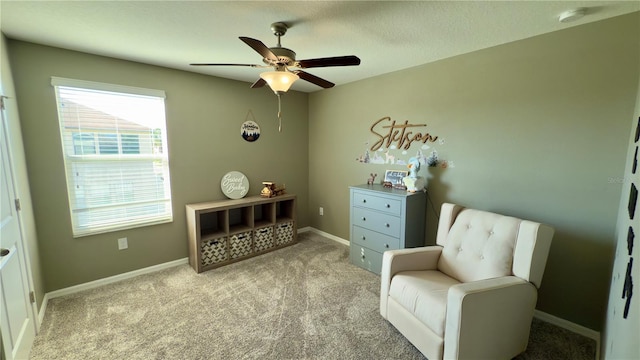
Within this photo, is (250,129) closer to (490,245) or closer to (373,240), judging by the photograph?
(373,240)

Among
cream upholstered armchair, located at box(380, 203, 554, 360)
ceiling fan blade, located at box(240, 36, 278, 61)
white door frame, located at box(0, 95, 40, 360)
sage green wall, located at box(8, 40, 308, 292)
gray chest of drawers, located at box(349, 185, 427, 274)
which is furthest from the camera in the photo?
gray chest of drawers, located at box(349, 185, 427, 274)

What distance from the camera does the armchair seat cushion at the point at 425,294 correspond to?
1.65 m

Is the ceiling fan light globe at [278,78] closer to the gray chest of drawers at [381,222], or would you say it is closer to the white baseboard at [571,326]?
the gray chest of drawers at [381,222]

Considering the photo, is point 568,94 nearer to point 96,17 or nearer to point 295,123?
point 295,123

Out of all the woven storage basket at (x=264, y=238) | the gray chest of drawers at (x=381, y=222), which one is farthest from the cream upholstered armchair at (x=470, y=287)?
the woven storage basket at (x=264, y=238)

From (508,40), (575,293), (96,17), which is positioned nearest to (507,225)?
(575,293)

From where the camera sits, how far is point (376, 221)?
2.93 metres

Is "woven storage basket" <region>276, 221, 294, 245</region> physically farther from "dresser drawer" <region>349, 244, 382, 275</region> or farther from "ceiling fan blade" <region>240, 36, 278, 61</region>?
Answer: "ceiling fan blade" <region>240, 36, 278, 61</region>

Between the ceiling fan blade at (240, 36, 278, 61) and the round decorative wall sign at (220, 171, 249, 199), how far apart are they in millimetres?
2169

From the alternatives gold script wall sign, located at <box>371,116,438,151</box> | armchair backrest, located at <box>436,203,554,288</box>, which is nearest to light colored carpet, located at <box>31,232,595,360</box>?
armchair backrest, located at <box>436,203,554,288</box>

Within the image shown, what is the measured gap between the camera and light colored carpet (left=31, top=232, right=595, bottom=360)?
1.84 m

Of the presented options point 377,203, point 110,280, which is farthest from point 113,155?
point 377,203

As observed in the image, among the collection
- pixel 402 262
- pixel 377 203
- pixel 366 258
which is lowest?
pixel 366 258

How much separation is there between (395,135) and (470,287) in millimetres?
2017
